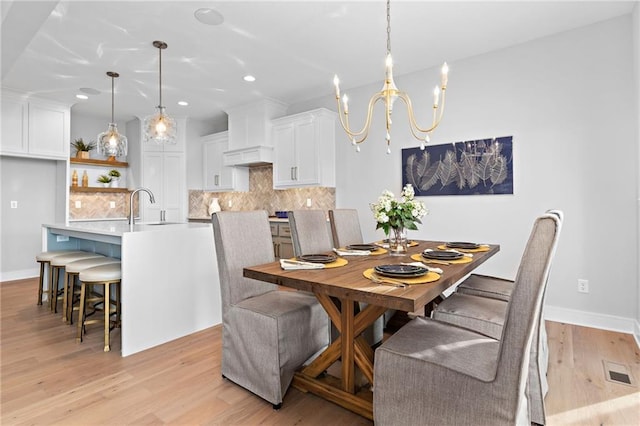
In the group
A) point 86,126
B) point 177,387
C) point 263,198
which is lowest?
point 177,387

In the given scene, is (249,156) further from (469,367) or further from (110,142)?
(469,367)

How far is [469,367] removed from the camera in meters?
1.25

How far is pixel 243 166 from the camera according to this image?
5.80m

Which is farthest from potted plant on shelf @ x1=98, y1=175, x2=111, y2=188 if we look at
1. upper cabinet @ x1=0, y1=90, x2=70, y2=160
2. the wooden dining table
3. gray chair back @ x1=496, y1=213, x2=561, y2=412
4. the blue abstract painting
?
gray chair back @ x1=496, y1=213, x2=561, y2=412

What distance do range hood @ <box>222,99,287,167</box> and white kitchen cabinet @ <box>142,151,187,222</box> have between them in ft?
4.07

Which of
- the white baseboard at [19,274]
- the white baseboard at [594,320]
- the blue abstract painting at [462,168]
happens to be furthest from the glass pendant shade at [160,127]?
the white baseboard at [594,320]

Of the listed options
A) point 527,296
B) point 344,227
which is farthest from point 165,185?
point 527,296

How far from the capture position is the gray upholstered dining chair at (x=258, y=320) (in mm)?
1790

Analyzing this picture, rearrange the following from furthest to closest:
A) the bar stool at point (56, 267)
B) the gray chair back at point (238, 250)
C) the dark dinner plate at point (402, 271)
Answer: the bar stool at point (56, 267) → the gray chair back at point (238, 250) → the dark dinner plate at point (402, 271)

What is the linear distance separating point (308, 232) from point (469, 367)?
1538 mm

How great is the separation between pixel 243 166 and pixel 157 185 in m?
1.58

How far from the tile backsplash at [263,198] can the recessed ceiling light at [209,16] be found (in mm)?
2527

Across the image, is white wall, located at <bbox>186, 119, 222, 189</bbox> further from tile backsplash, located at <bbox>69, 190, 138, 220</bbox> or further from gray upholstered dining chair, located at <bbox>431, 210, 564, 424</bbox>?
gray upholstered dining chair, located at <bbox>431, 210, 564, 424</bbox>

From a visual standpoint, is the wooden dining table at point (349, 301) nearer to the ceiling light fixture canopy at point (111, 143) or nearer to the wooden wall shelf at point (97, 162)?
the ceiling light fixture canopy at point (111, 143)
